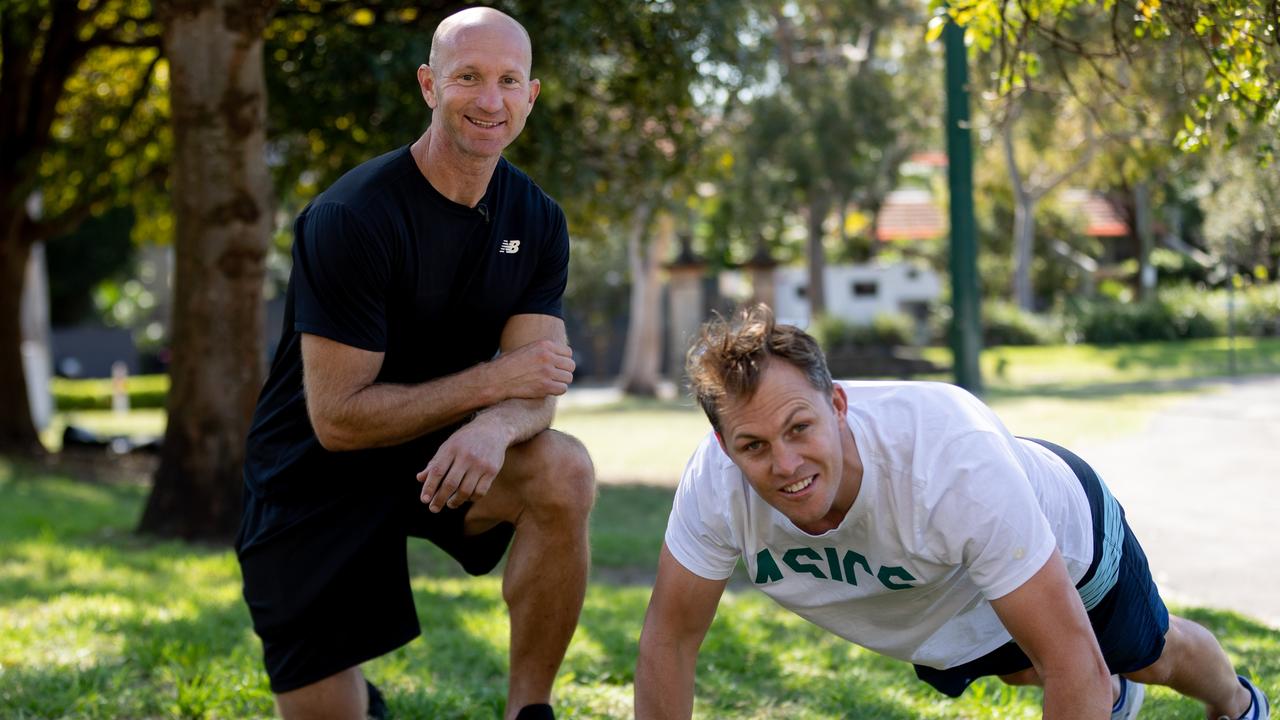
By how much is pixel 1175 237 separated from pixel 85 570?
37742 millimetres

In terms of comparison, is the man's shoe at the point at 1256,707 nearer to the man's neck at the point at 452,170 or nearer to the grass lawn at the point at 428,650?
the grass lawn at the point at 428,650

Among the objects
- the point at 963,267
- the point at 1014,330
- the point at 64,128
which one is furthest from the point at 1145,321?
the point at 64,128

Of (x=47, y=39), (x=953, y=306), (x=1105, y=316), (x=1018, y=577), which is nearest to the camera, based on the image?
(x=1018, y=577)

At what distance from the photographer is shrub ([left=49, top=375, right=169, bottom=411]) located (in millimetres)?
27391

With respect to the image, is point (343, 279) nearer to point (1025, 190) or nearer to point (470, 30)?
point (470, 30)

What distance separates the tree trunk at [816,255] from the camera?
29.9m

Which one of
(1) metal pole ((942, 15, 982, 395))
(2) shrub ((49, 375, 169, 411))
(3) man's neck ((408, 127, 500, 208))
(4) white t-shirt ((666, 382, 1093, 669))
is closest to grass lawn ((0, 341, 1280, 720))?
(4) white t-shirt ((666, 382, 1093, 669))

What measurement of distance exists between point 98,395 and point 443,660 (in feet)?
81.3

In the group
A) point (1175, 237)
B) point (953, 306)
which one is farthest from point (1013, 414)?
point (1175, 237)

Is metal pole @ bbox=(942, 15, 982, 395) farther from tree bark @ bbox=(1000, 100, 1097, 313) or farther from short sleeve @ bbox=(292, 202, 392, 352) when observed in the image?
tree bark @ bbox=(1000, 100, 1097, 313)

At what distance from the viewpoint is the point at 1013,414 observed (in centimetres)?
1742

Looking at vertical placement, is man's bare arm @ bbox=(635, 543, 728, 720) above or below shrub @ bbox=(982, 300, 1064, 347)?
above

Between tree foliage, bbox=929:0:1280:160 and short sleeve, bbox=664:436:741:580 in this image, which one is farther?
tree foliage, bbox=929:0:1280:160

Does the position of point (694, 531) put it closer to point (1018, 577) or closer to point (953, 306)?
point (1018, 577)
